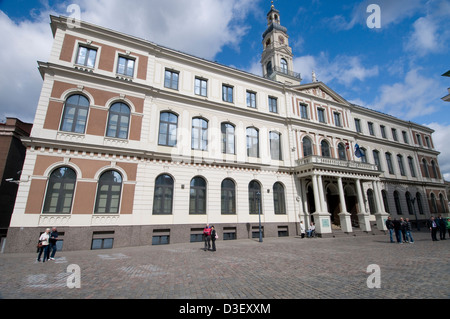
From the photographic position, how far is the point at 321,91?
29938mm

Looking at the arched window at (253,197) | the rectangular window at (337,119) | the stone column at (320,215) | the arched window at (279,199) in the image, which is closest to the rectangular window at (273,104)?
the arched window at (279,199)

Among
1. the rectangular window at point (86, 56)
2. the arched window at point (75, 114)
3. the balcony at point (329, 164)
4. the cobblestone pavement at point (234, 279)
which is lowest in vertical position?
the cobblestone pavement at point (234, 279)

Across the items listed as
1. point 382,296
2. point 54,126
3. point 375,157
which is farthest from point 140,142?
point 375,157

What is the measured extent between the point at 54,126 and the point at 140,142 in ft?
19.2

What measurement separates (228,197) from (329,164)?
11.8 m

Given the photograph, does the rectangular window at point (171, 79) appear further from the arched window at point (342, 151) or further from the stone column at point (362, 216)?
the stone column at point (362, 216)

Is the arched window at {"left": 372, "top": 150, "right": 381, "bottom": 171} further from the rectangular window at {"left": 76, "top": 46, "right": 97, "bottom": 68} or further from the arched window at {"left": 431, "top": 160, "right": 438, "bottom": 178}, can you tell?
the rectangular window at {"left": 76, "top": 46, "right": 97, "bottom": 68}

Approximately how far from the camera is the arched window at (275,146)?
2442 centimetres

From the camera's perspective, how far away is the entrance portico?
22.2 meters

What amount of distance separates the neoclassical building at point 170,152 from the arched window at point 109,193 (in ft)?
0.25

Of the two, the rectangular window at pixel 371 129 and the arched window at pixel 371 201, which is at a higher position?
the rectangular window at pixel 371 129

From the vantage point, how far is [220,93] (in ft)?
75.5

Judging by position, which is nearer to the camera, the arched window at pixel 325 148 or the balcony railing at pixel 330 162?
the balcony railing at pixel 330 162
